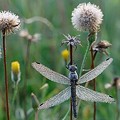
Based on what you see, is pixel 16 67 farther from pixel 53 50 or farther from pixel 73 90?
pixel 53 50

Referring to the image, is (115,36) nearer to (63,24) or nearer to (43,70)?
(63,24)

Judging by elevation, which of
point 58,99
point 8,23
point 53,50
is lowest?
point 58,99

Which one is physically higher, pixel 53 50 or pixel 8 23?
pixel 8 23

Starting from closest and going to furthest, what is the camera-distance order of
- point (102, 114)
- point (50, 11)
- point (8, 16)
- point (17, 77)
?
point (8, 16) → point (17, 77) → point (102, 114) → point (50, 11)

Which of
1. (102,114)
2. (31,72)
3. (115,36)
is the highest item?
(115,36)

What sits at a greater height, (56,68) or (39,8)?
(39,8)

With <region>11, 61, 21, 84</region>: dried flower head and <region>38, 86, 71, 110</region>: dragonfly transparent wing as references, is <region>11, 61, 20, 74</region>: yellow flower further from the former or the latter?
<region>38, 86, 71, 110</region>: dragonfly transparent wing

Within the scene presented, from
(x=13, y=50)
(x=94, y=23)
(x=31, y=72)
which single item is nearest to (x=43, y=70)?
(x=94, y=23)

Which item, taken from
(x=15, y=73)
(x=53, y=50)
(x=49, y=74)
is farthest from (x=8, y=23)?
(x=53, y=50)
